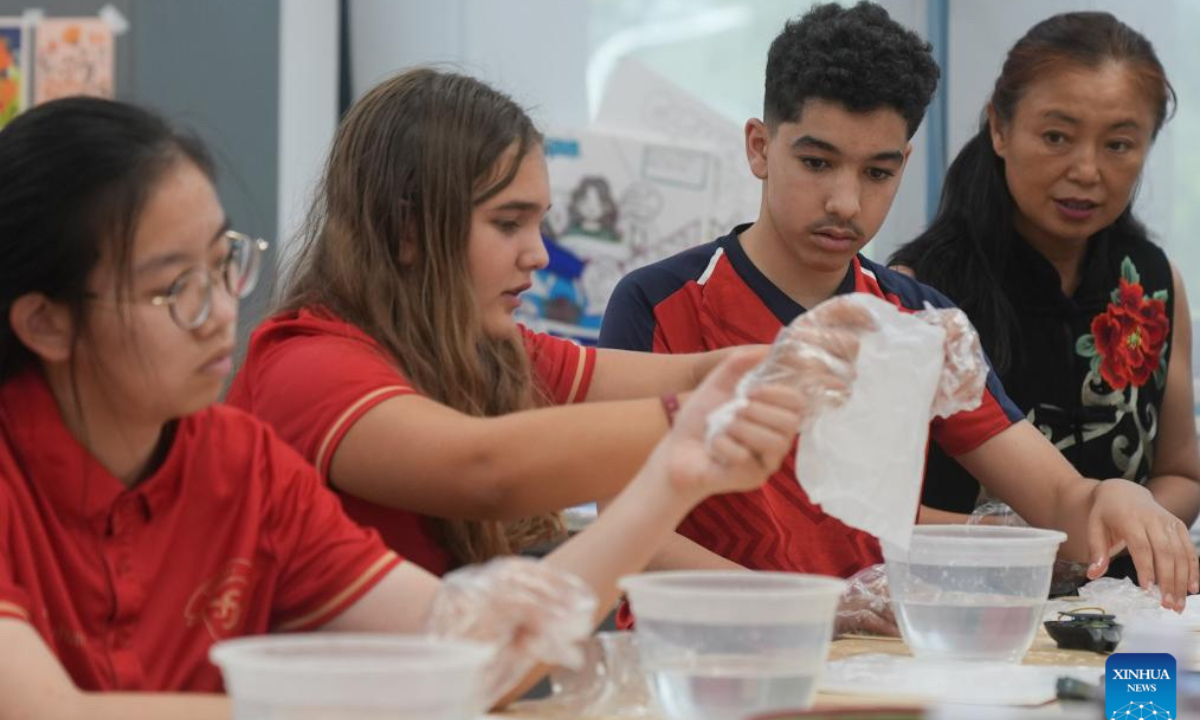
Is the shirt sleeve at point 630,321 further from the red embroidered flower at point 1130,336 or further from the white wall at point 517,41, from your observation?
the white wall at point 517,41

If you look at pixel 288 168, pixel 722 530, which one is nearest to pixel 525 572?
pixel 722 530

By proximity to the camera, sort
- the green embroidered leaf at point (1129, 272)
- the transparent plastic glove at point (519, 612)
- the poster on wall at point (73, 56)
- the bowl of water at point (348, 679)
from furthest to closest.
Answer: the poster on wall at point (73, 56), the green embroidered leaf at point (1129, 272), the transparent plastic glove at point (519, 612), the bowl of water at point (348, 679)

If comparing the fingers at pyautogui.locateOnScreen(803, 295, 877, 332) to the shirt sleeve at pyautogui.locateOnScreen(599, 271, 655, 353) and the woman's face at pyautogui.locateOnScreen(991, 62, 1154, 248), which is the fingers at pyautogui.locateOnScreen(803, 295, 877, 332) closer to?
the shirt sleeve at pyautogui.locateOnScreen(599, 271, 655, 353)

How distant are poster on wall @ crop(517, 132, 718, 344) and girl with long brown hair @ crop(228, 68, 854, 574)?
1.61 metres

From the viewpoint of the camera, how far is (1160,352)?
2.41 m

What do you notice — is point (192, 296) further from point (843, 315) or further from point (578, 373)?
point (578, 373)

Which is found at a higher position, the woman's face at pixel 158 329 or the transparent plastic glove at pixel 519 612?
the woman's face at pixel 158 329

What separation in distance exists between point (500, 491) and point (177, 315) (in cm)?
33

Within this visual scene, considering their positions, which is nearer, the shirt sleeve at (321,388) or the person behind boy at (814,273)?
the shirt sleeve at (321,388)

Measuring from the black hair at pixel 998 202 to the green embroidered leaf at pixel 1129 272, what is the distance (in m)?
Answer: 0.05

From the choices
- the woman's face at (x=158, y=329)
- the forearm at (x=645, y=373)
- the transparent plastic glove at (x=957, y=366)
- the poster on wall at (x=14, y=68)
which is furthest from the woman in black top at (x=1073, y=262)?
the poster on wall at (x=14, y=68)

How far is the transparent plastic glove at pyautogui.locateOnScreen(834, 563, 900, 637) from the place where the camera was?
1.61 meters

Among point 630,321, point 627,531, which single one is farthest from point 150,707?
point 630,321

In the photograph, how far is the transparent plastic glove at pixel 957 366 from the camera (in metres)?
1.44
